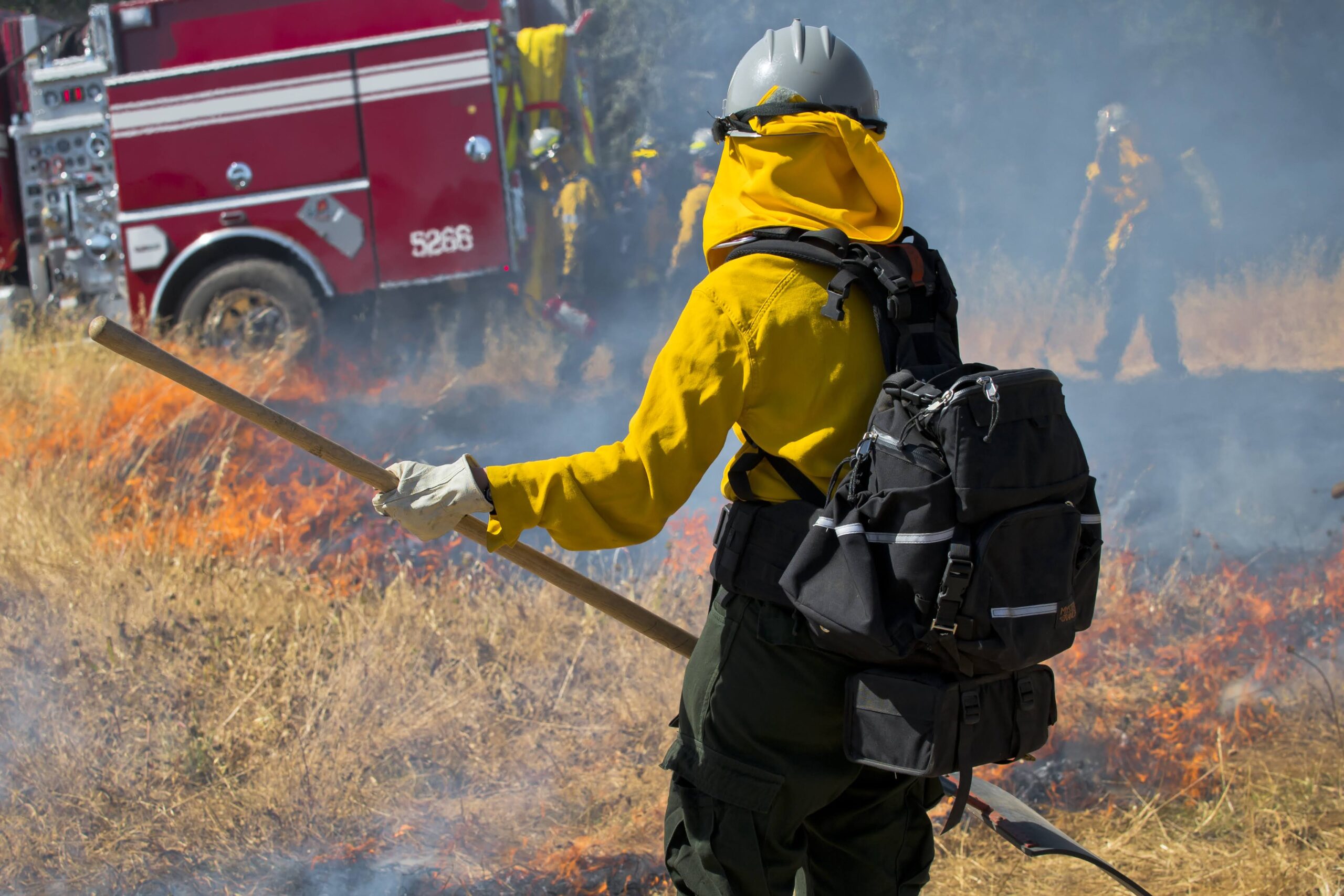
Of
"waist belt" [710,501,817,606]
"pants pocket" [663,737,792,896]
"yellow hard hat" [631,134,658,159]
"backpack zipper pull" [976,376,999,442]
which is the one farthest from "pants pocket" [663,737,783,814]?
"yellow hard hat" [631,134,658,159]

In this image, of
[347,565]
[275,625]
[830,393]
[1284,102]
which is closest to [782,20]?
[1284,102]

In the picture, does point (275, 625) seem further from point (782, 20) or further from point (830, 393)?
point (782, 20)

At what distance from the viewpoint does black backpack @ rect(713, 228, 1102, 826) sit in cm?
158

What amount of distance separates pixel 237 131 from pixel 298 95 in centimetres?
45

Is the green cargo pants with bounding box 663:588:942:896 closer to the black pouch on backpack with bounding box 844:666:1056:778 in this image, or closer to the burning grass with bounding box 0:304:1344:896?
the black pouch on backpack with bounding box 844:666:1056:778

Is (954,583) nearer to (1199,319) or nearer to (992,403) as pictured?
(992,403)

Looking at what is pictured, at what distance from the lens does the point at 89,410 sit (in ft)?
18.0

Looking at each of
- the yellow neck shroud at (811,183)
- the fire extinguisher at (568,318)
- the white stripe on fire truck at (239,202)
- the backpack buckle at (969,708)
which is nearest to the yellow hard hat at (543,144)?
the fire extinguisher at (568,318)

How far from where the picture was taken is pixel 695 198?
24.7 feet

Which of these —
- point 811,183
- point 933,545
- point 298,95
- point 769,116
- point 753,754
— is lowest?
point 753,754

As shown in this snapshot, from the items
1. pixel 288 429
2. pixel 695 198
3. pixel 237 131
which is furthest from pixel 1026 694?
pixel 237 131

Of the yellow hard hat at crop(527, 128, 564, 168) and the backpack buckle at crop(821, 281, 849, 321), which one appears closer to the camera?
the backpack buckle at crop(821, 281, 849, 321)

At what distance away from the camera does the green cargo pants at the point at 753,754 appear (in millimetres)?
1793

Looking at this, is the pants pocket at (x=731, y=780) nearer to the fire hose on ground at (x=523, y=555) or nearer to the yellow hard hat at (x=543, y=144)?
the fire hose on ground at (x=523, y=555)
